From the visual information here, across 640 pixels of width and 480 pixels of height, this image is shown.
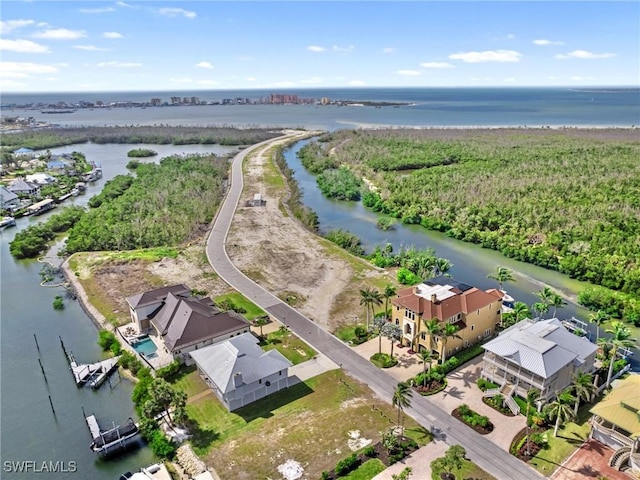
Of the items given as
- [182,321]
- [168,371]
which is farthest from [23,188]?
[168,371]

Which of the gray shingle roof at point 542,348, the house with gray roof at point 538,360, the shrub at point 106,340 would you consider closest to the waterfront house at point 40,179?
the shrub at point 106,340

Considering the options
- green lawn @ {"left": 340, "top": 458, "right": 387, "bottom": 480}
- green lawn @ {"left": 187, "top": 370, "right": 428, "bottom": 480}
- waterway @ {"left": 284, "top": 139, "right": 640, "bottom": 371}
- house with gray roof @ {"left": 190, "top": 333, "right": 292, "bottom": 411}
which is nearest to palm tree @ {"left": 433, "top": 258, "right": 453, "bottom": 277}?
waterway @ {"left": 284, "top": 139, "right": 640, "bottom": 371}

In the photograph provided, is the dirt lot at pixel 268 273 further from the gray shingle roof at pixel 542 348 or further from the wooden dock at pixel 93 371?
the gray shingle roof at pixel 542 348

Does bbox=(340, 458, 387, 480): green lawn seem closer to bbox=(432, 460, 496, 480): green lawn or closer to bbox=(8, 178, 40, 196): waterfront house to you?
bbox=(432, 460, 496, 480): green lawn

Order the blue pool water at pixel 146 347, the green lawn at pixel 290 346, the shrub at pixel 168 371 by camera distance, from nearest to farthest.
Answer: the shrub at pixel 168 371
the green lawn at pixel 290 346
the blue pool water at pixel 146 347

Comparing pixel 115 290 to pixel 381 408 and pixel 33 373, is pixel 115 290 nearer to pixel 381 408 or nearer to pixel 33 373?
pixel 33 373

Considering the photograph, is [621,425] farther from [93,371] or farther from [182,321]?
[93,371]

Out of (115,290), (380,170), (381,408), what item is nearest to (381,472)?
(381,408)
